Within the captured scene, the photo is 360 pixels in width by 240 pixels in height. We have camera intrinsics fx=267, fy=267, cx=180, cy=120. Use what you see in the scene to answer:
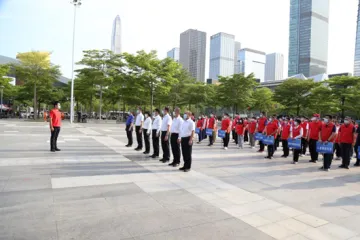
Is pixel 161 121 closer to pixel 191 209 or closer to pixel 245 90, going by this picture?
pixel 191 209

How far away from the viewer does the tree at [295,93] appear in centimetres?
3819

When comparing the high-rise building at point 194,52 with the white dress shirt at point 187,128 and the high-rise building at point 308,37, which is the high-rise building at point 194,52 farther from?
the white dress shirt at point 187,128

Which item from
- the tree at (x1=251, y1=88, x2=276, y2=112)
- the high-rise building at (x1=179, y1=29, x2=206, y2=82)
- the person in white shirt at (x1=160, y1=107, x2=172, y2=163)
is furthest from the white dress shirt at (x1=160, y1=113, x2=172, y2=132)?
the high-rise building at (x1=179, y1=29, x2=206, y2=82)

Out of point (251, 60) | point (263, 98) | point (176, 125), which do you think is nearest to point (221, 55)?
point (251, 60)

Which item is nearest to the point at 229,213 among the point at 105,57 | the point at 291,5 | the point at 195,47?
the point at 105,57

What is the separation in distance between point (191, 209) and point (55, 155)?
244 inches

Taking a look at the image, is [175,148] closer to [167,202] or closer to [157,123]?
[157,123]

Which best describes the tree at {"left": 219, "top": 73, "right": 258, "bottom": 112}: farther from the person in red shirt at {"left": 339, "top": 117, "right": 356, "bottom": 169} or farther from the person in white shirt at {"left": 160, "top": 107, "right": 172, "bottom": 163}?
the person in white shirt at {"left": 160, "top": 107, "right": 172, "bottom": 163}

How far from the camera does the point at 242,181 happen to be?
655cm

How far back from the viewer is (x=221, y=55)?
115 metres

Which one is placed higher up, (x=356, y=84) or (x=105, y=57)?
(x=105, y=57)

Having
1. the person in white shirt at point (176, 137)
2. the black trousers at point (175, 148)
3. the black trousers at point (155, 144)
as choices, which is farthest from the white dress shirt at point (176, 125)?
the black trousers at point (155, 144)

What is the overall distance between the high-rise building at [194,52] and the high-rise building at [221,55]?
20.9 m

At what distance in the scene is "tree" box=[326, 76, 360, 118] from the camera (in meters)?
32.9
